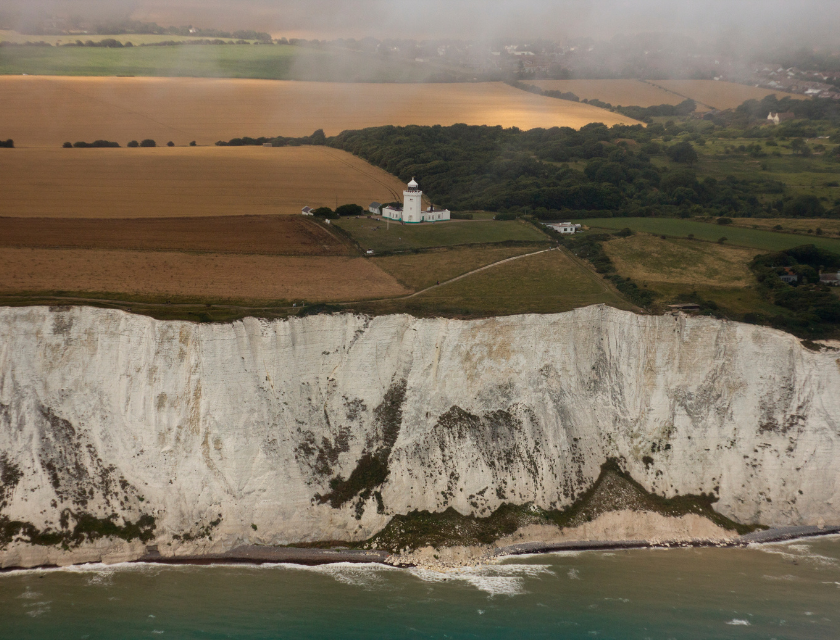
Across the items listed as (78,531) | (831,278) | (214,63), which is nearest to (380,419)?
(78,531)

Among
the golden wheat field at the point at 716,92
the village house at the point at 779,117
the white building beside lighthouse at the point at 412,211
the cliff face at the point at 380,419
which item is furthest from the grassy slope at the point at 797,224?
the golden wheat field at the point at 716,92

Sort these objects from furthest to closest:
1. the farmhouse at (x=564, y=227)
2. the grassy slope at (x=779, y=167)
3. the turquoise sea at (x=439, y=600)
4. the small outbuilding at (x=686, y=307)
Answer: the grassy slope at (x=779, y=167) → the farmhouse at (x=564, y=227) → the small outbuilding at (x=686, y=307) → the turquoise sea at (x=439, y=600)

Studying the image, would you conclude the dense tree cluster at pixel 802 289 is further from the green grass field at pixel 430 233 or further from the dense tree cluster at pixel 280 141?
the dense tree cluster at pixel 280 141

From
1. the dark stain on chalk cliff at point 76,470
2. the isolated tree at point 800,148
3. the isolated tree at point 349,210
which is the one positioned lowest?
the dark stain on chalk cliff at point 76,470

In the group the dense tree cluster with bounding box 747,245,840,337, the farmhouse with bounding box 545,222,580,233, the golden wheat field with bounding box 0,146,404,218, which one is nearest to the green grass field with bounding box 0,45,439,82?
the golden wheat field with bounding box 0,146,404,218

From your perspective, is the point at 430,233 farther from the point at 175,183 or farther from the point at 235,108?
the point at 235,108

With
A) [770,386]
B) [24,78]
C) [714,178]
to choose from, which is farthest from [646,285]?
[24,78]

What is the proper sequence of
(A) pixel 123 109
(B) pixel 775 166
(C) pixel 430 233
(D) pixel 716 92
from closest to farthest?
(C) pixel 430 233, (A) pixel 123 109, (B) pixel 775 166, (D) pixel 716 92
